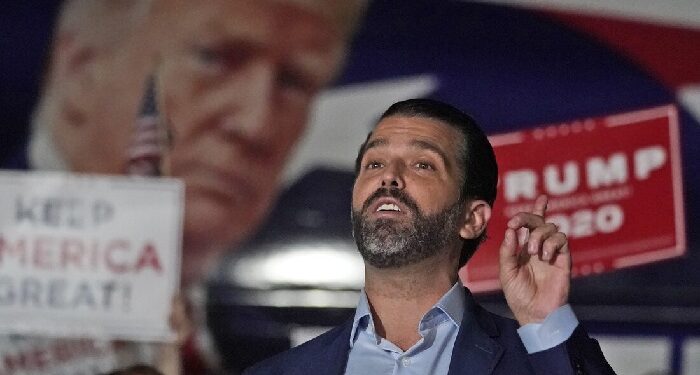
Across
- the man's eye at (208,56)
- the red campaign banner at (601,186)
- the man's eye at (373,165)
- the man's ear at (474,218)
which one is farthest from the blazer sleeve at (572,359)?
the man's eye at (208,56)

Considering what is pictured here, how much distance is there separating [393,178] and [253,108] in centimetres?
113

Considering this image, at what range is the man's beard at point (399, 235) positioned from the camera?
1834 mm

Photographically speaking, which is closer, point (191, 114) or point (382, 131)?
point (382, 131)

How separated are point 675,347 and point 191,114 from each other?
1.26 metres

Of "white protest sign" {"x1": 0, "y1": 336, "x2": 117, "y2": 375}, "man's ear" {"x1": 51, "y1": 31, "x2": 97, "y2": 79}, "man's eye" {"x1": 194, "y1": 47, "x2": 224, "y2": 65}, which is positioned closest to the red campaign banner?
"man's eye" {"x1": 194, "y1": 47, "x2": 224, "y2": 65}

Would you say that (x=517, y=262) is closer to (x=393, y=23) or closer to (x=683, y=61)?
(x=393, y=23)

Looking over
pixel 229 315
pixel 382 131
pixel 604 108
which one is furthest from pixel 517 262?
pixel 604 108

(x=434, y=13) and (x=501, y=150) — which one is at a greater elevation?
(x=434, y=13)

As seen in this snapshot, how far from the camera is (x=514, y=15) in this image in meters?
3.07

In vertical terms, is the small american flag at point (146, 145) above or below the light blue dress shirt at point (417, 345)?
above

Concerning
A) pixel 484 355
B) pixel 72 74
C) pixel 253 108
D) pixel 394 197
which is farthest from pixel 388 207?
pixel 72 74

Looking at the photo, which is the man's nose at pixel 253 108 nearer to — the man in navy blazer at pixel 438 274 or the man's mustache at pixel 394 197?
the man in navy blazer at pixel 438 274

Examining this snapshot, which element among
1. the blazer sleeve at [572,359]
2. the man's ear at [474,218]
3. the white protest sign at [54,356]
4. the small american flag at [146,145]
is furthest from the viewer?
the small american flag at [146,145]

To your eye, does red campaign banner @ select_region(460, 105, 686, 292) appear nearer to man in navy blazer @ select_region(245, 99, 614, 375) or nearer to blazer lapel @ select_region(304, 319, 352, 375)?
man in navy blazer @ select_region(245, 99, 614, 375)
